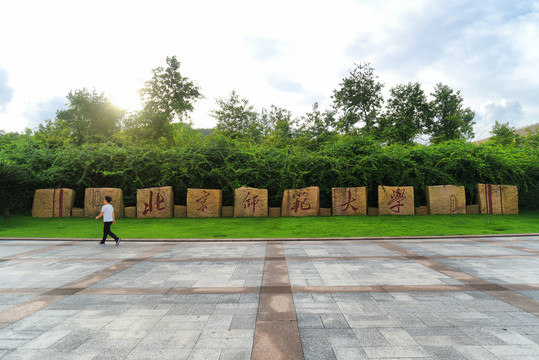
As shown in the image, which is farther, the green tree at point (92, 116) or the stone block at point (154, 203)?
the green tree at point (92, 116)

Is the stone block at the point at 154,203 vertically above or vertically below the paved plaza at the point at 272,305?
above

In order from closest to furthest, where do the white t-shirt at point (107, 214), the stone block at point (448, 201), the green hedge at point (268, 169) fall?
the white t-shirt at point (107, 214) < the stone block at point (448, 201) < the green hedge at point (268, 169)

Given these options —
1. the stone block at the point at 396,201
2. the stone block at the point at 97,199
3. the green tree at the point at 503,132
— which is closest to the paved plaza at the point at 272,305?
the stone block at the point at 396,201

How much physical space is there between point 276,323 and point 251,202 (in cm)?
916

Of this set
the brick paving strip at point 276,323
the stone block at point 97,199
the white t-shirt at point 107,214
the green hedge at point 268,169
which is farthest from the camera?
the green hedge at point 268,169

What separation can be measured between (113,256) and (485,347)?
673cm

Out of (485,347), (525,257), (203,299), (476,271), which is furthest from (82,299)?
(525,257)

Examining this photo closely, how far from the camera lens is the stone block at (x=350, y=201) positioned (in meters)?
12.0

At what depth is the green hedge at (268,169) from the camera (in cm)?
1281

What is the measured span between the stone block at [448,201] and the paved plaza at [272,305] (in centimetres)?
555

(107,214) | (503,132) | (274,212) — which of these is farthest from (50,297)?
(503,132)

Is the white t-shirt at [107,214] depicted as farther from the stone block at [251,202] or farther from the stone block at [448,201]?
the stone block at [448,201]

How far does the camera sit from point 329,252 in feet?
21.3

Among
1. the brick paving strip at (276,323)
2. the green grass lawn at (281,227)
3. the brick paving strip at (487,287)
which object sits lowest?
the brick paving strip at (276,323)
